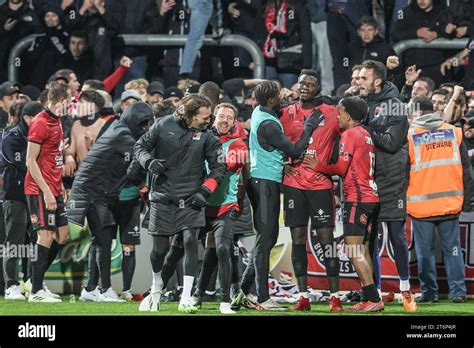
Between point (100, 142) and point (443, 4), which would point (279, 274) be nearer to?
point (100, 142)

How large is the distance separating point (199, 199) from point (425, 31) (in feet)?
21.8

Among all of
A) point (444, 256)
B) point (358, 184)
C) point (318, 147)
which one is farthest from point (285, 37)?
point (358, 184)

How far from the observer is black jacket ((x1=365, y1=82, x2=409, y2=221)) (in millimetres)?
13117

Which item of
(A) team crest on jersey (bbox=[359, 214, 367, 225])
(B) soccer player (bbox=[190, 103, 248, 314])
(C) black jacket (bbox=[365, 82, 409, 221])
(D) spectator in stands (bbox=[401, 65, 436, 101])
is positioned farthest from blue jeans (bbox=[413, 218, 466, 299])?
(B) soccer player (bbox=[190, 103, 248, 314])

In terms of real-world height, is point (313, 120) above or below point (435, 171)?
above

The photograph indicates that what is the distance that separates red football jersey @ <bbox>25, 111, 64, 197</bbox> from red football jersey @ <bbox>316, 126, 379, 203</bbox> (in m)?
3.29

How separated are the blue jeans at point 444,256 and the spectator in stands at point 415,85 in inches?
88.9

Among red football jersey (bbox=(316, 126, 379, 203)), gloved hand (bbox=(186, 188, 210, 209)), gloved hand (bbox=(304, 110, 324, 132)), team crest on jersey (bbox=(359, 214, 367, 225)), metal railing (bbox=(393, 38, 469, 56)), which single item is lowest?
team crest on jersey (bbox=(359, 214, 367, 225))

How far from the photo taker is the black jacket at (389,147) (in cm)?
1312

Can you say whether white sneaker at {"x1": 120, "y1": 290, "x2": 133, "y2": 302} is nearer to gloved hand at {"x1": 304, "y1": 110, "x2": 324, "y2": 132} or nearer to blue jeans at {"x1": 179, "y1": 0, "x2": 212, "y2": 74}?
gloved hand at {"x1": 304, "y1": 110, "x2": 324, "y2": 132}

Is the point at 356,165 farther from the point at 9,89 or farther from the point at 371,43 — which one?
the point at 9,89

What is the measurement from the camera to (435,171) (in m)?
14.1

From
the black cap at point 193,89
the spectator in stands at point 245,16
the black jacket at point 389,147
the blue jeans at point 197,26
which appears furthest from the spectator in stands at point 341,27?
the black jacket at point 389,147
